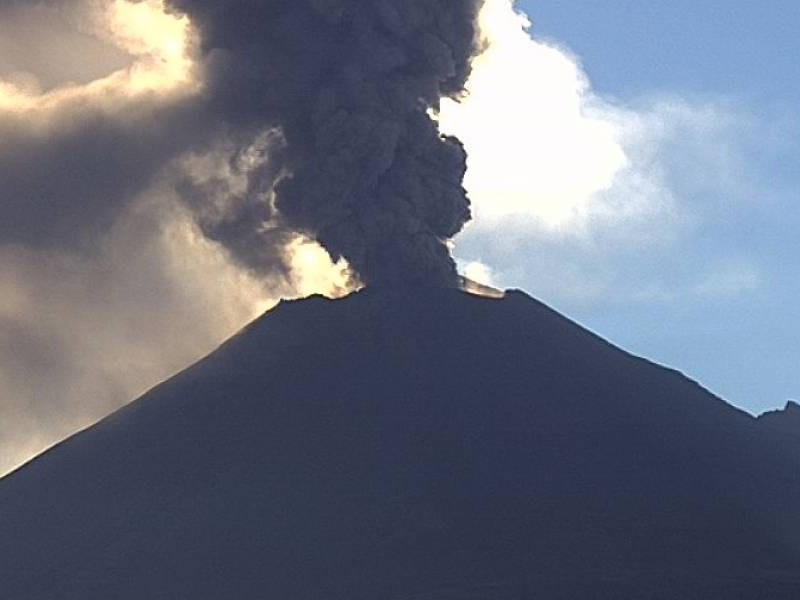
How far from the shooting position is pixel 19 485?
10556 cm

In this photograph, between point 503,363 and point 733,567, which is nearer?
point 733,567

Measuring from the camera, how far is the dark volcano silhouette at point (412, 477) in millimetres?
86500

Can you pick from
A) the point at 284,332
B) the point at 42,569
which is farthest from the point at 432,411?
the point at 42,569

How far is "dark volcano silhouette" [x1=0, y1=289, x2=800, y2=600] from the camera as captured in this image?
86.5m

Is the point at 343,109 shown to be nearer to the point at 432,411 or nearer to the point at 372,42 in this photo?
the point at 372,42

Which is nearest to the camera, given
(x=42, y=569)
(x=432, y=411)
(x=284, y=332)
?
(x=42, y=569)

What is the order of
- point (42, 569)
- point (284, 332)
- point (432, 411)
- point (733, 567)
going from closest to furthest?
1. point (733, 567)
2. point (42, 569)
3. point (432, 411)
4. point (284, 332)

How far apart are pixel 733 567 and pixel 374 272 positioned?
97.1ft

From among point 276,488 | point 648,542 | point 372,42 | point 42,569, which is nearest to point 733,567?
point 648,542

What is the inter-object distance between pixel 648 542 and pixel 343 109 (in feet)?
97.5

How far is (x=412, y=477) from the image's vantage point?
97000 millimetres

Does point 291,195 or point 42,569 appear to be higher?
point 291,195

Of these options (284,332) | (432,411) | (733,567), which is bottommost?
(733,567)

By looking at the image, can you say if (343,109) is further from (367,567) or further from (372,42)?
(367,567)
